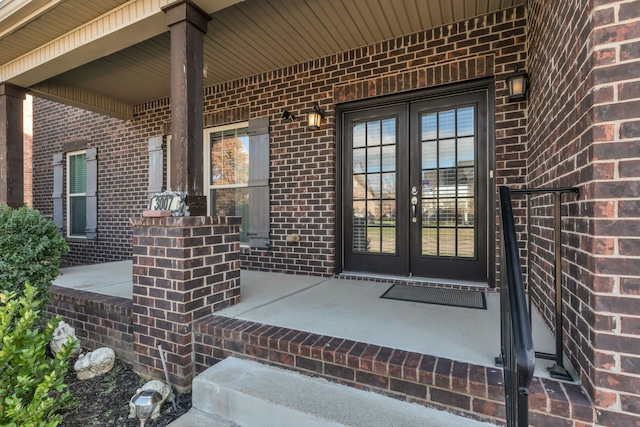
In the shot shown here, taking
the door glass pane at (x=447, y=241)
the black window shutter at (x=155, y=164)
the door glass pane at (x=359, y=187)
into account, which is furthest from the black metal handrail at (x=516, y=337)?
the black window shutter at (x=155, y=164)

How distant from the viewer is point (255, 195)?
4043mm

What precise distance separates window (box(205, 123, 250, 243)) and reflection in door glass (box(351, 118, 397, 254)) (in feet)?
5.03

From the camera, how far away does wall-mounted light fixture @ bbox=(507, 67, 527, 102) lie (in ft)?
8.74

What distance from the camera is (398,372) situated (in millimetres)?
1537

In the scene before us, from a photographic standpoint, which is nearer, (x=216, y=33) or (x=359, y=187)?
(x=216, y=33)

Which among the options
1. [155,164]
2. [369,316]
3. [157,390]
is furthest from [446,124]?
[155,164]

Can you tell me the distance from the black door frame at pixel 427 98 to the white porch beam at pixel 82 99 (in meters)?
3.66

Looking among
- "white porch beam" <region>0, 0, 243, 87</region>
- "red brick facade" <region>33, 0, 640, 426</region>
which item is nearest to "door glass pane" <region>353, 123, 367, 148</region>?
"red brick facade" <region>33, 0, 640, 426</region>

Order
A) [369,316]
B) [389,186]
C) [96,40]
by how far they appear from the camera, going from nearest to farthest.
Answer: [369,316], [96,40], [389,186]

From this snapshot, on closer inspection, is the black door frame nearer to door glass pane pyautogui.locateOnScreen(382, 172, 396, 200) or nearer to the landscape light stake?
door glass pane pyautogui.locateOnScreen(382, 172, 396, 200)

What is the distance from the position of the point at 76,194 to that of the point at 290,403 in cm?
627

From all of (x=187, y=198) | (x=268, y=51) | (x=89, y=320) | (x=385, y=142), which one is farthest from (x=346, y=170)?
(x=89, y=320)

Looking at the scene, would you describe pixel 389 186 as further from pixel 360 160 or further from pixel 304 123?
pixel 304 123

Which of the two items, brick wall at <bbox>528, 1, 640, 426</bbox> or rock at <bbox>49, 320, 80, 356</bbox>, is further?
rock at <bbox>49, 320, 80, 356</bbox>
